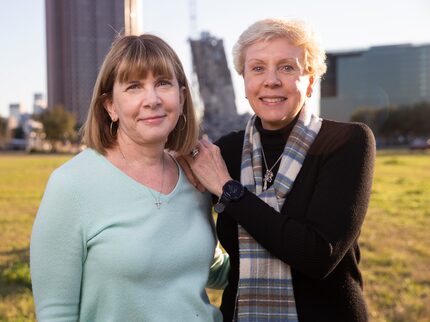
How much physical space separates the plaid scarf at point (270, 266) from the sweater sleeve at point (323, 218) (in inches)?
4.7

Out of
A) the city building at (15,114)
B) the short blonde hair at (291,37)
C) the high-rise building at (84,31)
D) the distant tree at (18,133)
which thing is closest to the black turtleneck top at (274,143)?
the short blonde hair at (291,37)

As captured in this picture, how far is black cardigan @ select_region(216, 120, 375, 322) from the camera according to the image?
82.1 inches

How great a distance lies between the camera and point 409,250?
747cm

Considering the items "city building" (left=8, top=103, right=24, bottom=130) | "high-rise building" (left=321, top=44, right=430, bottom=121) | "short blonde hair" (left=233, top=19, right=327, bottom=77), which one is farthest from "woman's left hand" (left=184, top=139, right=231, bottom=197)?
"city building" (left=8, top=103, right=24, bottom=130)

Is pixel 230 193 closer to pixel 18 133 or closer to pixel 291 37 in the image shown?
pixel 291 37

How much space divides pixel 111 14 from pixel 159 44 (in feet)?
3.74

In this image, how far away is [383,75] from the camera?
101 meters

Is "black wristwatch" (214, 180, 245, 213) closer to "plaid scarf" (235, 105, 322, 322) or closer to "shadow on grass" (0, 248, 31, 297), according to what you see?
"plaid scarf" (235, 105, 322, 322)

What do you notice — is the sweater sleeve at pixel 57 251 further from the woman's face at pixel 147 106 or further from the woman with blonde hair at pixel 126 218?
the woman's face at pixel 147 106

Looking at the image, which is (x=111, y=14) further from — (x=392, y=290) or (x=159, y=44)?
(x=392, y=290)

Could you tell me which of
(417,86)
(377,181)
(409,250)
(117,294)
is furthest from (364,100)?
(117,294)

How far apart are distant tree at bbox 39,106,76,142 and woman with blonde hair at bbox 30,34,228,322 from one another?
65.7 metres

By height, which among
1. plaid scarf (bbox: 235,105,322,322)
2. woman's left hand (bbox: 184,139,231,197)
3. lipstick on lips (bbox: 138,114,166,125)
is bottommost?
plaid scarf (bbox: 235,105,322,322)

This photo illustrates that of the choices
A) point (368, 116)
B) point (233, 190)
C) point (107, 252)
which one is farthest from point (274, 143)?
point (368, 116)
